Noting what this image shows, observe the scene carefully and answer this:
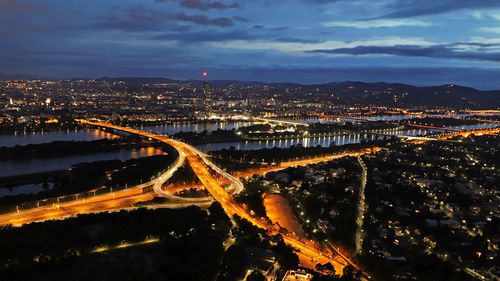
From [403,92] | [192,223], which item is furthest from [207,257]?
[403,92]

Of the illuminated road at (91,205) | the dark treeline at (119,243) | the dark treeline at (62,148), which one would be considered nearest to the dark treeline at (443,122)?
the dark treeline at (62,148)

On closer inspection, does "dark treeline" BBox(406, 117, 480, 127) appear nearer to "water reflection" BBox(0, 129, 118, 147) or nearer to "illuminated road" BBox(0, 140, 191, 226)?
"water reflection" BBox(0, 129, 118, 147)

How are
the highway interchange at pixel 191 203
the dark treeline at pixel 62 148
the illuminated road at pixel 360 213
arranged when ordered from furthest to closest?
1. the dark treeline at pixel 62 148
2. the illuminated road at pixel 360 213
3. the highway interchange at pixel 191 203

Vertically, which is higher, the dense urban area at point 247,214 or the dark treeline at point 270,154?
the dark treeline at point 270,154

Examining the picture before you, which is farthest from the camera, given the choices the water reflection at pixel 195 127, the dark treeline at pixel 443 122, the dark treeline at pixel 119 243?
the dark treeline at pixel 443 122

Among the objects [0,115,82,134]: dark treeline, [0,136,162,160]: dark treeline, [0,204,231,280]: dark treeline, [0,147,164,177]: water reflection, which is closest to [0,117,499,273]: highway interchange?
[0,204,231,280]: dark treeline

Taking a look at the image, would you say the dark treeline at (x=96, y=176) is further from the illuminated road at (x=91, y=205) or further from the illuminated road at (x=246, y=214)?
the illuminated road at (x=246, y=214)
